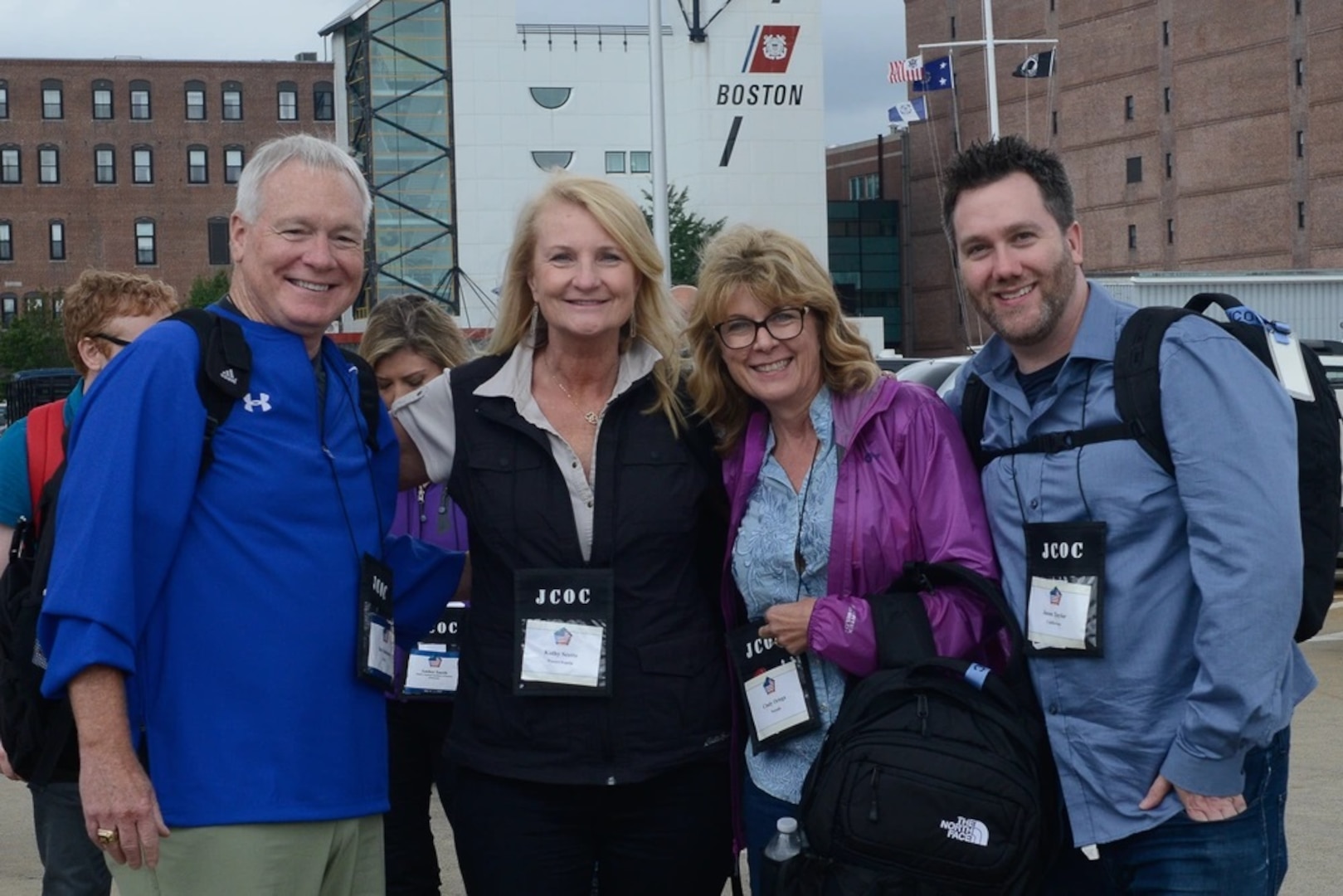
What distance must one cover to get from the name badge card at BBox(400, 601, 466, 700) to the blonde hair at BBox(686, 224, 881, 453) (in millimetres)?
1349

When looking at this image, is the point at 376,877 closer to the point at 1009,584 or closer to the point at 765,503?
the point at 765,503

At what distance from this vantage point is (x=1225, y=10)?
5688 centimetres

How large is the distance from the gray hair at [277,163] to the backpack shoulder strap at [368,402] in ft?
1.26

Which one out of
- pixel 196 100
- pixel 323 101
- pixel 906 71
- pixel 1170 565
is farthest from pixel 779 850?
pixel 196 100

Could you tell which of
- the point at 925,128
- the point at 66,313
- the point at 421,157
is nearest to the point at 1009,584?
the point at 66,313

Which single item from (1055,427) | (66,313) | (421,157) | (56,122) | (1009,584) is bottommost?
(1009,584)

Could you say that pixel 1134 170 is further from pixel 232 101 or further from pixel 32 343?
pixel 32 343

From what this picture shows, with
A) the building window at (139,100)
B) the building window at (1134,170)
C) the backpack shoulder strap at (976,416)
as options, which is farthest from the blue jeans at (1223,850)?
the building window at (139,100)

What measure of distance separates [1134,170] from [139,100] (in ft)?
154

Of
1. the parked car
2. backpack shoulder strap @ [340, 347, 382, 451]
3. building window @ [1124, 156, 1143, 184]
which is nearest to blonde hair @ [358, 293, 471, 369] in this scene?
backpack shoulder strap @ [340, 347, 382, 451]

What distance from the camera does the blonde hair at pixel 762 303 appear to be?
11.7ft

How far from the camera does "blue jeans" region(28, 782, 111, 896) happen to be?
4184 mm

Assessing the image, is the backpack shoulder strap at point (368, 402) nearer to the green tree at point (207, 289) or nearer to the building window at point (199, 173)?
the green tree at point (207, 289)

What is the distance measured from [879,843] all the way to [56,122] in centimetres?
8077
